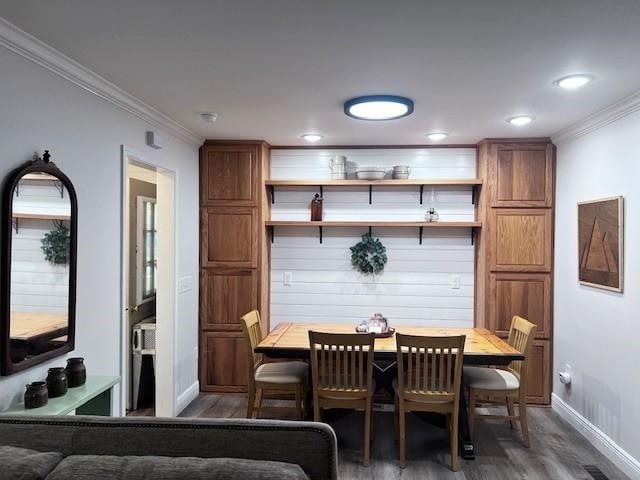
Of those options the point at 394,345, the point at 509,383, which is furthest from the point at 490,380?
the point at 394,345

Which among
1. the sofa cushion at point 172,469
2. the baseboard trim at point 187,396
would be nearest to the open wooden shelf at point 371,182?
the baseboard trim at point 187,396

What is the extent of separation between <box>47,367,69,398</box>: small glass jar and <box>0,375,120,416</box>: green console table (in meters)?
0.03

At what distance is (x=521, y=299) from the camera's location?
414 centimetres

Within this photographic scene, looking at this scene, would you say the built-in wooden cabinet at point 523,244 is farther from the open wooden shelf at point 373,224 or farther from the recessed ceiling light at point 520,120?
the recessed ceiling light at point 520,120

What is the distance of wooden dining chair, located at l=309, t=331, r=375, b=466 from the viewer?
3.08 m

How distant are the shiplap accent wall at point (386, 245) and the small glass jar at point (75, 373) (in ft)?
8.08

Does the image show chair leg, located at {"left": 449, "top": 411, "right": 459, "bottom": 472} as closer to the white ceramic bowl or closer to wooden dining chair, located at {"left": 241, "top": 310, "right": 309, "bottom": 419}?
wooden dining chair, located at {"left": 241, "top": 310, "right": 309, "bottom": 419}

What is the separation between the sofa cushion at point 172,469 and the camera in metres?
1.46

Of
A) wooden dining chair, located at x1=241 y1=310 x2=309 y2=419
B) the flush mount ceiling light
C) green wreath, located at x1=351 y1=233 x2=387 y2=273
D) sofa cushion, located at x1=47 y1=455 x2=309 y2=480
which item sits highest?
the flush mount ceiling light

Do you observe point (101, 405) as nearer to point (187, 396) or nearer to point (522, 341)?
point (187, 396)

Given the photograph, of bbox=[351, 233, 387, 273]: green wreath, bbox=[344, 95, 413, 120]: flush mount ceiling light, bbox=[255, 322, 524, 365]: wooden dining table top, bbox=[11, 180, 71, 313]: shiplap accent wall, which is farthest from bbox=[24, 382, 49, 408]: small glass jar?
bbox=[351, 233, 387, 273]: green wreath

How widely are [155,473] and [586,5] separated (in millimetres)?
2246

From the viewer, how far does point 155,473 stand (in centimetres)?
147

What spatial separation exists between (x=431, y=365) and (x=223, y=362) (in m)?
2.16
